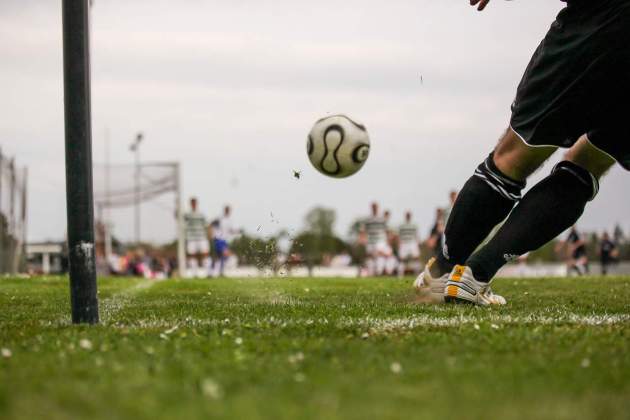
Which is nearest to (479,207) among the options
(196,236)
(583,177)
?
(583,177)

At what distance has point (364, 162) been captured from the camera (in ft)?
18.4

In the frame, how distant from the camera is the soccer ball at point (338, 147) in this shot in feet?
18.0

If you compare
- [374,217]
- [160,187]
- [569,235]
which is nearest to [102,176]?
[160,187]

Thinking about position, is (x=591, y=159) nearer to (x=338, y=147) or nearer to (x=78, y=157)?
(x=338, y=147)

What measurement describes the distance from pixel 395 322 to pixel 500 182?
122 cm

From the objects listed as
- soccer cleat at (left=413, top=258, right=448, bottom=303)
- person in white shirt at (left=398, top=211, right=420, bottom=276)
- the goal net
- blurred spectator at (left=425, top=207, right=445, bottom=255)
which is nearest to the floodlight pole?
soccer cleat at (left=413, top=258, right=448, bottom=303)

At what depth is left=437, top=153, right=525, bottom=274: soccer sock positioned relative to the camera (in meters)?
4.77

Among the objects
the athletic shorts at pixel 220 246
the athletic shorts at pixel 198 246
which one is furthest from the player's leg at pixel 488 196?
the athletic shorts at pixel 198 246

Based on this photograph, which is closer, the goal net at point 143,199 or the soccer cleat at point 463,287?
the soccer cleat at point 463,287

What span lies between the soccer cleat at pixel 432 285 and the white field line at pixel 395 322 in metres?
0.85

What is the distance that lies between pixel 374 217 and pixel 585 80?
19.9m

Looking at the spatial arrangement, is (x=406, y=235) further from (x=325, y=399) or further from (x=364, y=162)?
(x=325, y=399)

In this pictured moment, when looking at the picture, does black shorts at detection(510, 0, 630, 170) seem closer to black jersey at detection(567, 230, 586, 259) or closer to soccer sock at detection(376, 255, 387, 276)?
soccer sock at detection(376, 255, 387, 276)

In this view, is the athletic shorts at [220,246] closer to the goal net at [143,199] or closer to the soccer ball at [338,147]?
the goal net at [143,199]
